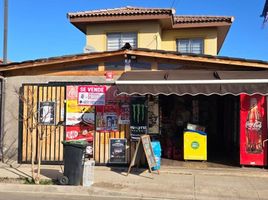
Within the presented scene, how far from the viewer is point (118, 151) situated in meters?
11.3

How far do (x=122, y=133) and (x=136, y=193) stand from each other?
3.09 m

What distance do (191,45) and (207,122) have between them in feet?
13.6

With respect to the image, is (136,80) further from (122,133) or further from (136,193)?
(136,193)

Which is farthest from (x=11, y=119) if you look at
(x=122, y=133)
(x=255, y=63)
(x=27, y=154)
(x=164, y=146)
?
(x=255, y=63)

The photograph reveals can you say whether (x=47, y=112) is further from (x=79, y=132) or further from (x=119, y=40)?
(x=119, y=40)

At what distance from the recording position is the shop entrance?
13.3 metres

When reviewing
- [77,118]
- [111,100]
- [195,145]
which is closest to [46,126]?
[77,118]

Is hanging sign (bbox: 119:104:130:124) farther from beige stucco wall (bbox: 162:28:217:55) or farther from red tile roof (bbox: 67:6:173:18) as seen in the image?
beige stucco wall (bbox: 162:28:217:55)

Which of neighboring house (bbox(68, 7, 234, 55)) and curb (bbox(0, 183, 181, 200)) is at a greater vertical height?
neighboring house (bbox(68, 7, 234, 55))

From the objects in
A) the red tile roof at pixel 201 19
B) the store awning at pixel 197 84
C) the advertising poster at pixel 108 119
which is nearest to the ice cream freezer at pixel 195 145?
the store awning at pixel 197 84

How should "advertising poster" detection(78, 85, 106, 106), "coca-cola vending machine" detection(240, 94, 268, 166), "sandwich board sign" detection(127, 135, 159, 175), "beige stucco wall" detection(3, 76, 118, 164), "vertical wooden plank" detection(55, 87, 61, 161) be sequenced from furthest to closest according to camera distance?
"beige stucco wall" detection(3, 76, 118, 164), "vertical wooden plank" detection(55, 87, 61, 161), "advertising poster" detection(78, 85, 106, 106), "coca-cola vending machine" detection(240, 94, 268, 166), "sandwich board sign" detection(127, 135, 159, 175)

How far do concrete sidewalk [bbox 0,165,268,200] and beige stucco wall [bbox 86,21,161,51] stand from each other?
8129 mm

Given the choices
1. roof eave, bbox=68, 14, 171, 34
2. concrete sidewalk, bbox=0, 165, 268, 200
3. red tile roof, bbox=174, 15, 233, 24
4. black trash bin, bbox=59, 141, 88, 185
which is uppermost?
red tile roof, bbox=174, 15, 233, 24

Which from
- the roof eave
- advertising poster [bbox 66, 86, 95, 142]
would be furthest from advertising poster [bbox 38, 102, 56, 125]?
the roof eave
